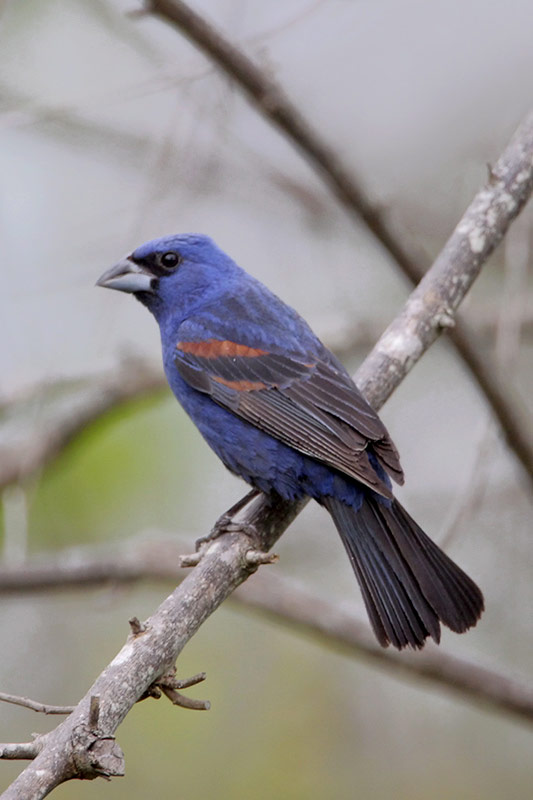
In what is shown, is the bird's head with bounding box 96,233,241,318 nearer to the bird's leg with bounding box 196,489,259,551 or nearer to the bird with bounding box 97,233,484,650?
the bird with bounding box 97,233,484,650

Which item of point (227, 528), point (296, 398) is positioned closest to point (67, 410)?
point (296, 398)

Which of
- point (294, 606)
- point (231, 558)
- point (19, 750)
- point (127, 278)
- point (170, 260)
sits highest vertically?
point (170, 260)

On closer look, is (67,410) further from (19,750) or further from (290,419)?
(19,750)

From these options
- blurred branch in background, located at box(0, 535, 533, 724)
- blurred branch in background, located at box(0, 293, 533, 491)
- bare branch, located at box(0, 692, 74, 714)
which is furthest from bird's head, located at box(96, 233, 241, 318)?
bare branch, located at box(0, 692, 74, 714)

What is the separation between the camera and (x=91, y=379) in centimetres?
547

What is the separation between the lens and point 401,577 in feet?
11.1

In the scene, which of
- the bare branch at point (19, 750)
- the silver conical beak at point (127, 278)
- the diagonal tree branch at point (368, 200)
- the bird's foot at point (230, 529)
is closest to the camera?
the bare branch at point (19, 750)

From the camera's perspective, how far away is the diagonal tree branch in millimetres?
3506

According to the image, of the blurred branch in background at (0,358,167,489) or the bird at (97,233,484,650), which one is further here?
Answer: the blurred branch in background at (0,358,167,489)

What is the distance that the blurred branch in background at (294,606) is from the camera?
4.34m

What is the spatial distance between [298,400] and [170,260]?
3.44 feet

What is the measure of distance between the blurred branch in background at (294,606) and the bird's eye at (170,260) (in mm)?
1327

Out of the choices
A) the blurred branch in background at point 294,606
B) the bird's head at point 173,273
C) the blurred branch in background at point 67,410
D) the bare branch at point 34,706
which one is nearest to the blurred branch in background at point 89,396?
the blurred branch in background at point 67,410

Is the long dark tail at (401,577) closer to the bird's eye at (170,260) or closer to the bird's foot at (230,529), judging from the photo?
the bird's foot at (230,529)
